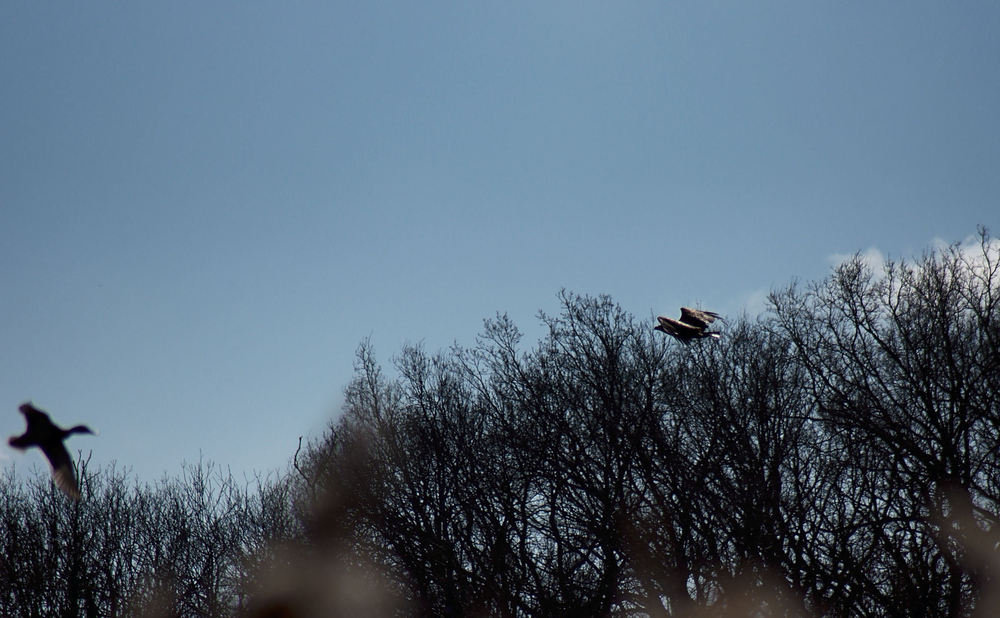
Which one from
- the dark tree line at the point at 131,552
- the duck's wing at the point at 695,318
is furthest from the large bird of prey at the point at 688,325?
the dark tree line at the point at 131,552

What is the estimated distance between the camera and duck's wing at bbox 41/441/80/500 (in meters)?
5.98

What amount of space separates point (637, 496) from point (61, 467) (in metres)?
14.5

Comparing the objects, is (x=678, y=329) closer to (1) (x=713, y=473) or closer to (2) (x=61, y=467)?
(1) (x=713, y=473)

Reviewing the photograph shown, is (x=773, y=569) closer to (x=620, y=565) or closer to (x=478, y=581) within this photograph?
(x=620, y=565)

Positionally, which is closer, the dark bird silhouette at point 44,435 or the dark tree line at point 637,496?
the dark bird silhouette at point 44,435

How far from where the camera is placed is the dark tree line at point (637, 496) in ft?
51.7

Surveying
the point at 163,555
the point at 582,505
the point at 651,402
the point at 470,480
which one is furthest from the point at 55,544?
the point at 651,402

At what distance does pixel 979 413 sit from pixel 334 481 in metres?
15.0

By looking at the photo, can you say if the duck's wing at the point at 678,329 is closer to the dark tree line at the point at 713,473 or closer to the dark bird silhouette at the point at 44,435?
the dark tree line at the point at 713,473

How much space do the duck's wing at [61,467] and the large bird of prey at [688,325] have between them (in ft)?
40.0

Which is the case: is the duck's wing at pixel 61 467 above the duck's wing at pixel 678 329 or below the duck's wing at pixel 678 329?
below

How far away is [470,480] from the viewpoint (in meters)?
20.5

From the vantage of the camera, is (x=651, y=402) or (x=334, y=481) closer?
(x=651, y=402)

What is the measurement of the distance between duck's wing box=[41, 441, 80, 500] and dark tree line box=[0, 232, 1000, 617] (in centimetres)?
1079
